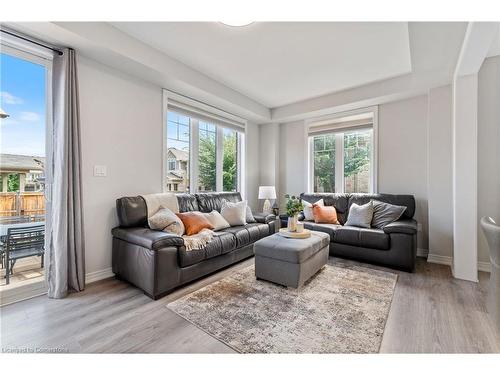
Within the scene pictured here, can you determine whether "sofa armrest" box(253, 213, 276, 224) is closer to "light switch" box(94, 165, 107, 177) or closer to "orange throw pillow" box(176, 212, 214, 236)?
"orange throw pillow" box(176, 212, 214, 236)

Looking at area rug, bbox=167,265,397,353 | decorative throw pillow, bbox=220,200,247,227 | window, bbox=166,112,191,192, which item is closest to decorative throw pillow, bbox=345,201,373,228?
area rug, bbox=167,265,397,353

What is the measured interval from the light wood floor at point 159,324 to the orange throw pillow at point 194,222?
25.0 inches

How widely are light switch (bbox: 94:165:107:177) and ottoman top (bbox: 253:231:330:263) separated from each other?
6.35 ft

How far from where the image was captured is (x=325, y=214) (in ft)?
12.5

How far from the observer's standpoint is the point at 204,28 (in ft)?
7.66

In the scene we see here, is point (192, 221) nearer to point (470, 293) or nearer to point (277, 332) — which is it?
point (277, 332)

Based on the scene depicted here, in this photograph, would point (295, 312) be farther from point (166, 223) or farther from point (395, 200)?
point (395, 200)

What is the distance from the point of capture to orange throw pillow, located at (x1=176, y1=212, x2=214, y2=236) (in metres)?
2.80

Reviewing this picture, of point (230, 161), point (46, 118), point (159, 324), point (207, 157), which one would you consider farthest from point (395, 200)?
point (46, 118)

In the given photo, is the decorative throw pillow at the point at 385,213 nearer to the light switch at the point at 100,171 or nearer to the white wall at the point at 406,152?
the white wall at the point at 406,152

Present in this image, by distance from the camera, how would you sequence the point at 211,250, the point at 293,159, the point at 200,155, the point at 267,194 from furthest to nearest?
1. the point at 293,159
2. the point at 267,194
3. the point at 200,155
4. the point at 211,250

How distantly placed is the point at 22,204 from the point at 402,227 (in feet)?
13.7

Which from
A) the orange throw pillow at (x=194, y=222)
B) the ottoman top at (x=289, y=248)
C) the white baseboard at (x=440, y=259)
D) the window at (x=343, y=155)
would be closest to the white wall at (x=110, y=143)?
the orange throw pillow at (x=194, y=222)

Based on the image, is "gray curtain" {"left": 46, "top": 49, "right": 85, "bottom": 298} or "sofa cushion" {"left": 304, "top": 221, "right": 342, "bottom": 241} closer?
"gray curtain" {"left": 46, "top": 49, "right": 85, "bottom": 298}
